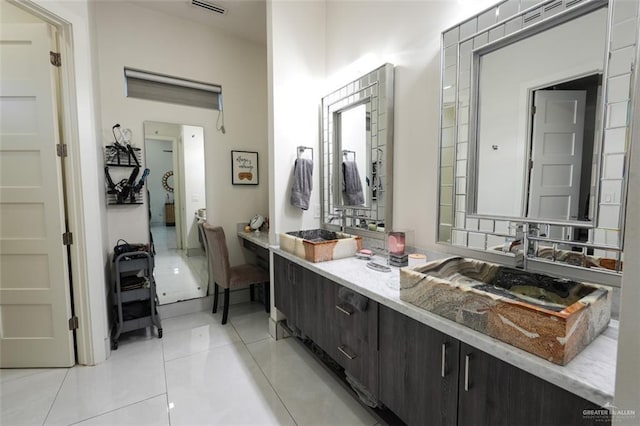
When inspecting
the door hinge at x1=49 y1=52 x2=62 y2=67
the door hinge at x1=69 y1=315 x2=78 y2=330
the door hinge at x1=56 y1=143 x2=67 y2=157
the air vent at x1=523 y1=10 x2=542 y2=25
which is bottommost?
the door hinge at x1=69 y1=315 x2=78 y2=330

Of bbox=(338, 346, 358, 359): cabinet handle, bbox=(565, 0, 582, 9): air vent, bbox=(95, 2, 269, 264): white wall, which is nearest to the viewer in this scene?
bbox=(565, 0, 582, 9): air vent

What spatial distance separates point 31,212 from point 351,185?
8.31 feet

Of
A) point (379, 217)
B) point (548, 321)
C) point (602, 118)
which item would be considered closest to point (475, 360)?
point (548, 321)

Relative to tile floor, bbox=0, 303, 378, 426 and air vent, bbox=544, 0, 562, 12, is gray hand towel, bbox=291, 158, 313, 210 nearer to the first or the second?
tile floor, bbox=0, 303, 378, 426

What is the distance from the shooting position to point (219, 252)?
114 inches

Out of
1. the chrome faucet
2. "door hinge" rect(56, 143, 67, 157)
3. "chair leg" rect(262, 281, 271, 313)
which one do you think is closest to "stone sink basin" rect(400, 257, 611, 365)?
the chrome faucet

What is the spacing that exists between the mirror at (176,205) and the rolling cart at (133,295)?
0.36 metres

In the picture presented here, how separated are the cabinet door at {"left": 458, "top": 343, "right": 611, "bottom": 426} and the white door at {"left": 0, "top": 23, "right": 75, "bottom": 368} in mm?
2820

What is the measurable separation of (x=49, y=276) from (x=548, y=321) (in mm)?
3115

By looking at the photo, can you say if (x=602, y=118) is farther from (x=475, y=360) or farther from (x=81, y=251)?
(x=81, y=251)

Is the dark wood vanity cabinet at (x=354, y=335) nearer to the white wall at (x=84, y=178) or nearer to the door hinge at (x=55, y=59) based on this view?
the white wall at (x=84, y=178)

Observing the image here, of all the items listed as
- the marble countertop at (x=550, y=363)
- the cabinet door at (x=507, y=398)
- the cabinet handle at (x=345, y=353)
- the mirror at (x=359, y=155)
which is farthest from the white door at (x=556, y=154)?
the cabinet handle at (x=345, y=353)

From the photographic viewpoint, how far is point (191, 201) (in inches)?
124

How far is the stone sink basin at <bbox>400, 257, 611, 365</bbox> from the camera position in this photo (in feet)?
2.73
